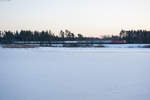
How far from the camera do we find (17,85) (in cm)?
361

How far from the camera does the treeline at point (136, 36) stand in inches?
1099

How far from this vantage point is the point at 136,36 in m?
29.7

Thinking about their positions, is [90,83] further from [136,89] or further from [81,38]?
[81,38]

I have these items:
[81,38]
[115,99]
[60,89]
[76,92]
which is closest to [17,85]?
[60,89]

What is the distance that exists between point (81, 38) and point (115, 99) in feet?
94.3

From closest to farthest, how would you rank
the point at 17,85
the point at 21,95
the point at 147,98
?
the point at 147,98 → the point at 21,95 → the point at 17,85

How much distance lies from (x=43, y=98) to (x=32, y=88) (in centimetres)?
57

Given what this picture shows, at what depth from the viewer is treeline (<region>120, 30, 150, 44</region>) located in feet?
91.6

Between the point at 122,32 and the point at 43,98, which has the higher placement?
the point at 122,32

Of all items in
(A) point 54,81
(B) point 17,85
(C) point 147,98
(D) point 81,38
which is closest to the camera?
(C) point 147,98

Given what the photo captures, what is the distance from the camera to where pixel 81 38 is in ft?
103

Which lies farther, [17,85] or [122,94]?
[17,85]

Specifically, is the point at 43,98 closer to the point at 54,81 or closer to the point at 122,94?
the point at 54,81

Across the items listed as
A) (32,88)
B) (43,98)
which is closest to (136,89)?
(43,98)
